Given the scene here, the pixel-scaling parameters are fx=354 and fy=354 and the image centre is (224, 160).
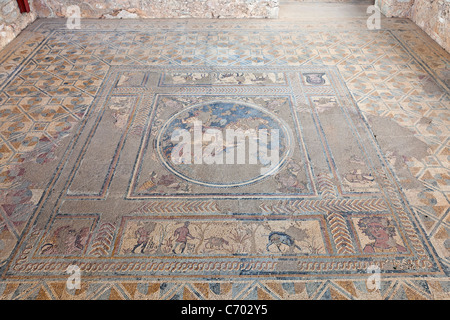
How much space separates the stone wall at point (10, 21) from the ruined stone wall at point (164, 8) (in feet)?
1.28

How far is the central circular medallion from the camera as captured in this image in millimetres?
2424

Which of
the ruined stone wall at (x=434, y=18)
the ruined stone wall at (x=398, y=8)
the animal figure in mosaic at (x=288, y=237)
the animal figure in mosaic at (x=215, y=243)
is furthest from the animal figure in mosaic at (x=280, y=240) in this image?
the ruined stone wall at (x=398, y=8)

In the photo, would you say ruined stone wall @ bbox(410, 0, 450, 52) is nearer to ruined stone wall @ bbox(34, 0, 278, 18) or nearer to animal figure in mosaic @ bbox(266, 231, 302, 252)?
ruined stone wall @ bbox(34, 0, 278, 18)

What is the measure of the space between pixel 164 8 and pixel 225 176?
3364mm

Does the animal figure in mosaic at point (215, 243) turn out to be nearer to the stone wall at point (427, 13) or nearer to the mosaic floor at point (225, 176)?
the mosaic floor at point (225, 176)

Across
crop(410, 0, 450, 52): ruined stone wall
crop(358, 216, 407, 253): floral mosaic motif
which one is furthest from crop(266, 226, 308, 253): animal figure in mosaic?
crop(410, 0, 450, 52): ruined stone wall

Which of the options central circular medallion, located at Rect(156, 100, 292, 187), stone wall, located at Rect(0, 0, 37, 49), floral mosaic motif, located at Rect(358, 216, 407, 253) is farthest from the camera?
stone wall, located at Rect(0, 0, 37, 49)

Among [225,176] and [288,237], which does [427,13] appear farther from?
[288,237]

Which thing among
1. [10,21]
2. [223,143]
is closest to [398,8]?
[223,143]

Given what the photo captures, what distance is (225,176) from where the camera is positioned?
240 centimetres

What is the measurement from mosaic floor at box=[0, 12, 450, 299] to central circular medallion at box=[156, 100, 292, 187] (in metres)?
0.02

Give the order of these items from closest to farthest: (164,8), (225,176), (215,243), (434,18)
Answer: (215,243)
(225,176)
(434,18)
(164,8)

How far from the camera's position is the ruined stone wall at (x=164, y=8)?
4.75 m

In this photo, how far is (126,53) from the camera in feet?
12.9
